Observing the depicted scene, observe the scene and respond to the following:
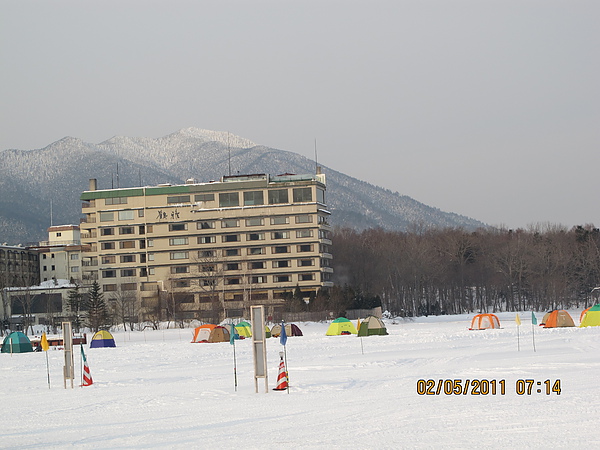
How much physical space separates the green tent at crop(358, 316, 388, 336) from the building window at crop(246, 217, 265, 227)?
46.4 metres

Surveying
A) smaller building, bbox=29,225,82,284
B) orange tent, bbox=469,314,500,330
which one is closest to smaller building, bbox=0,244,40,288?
smaller building, bbox=29,225,82,284

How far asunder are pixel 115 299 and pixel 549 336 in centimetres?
6206

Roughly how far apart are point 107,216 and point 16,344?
51.8 m

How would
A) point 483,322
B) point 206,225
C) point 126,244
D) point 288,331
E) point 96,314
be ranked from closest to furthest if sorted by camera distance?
point 483,322 → point 288,331 → point 96,314 → point 206,225 → point 126,244

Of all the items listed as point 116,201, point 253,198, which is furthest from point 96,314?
point 253,198

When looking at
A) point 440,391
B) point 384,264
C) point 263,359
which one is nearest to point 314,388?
point 263,359

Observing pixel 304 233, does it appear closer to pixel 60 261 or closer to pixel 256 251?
pixel 256 251

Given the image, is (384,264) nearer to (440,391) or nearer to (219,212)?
(219,212)

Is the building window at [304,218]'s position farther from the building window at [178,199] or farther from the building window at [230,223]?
the building window at [178,199]

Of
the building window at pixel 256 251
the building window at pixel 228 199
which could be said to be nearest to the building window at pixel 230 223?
the building window at pixel 228 199

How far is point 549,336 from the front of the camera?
39.4m

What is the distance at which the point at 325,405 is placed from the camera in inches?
705

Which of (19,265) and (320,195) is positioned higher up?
(320,195)

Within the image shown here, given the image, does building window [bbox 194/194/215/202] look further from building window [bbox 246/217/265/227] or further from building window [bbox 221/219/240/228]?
building window [bbox 246/217/265/227]
